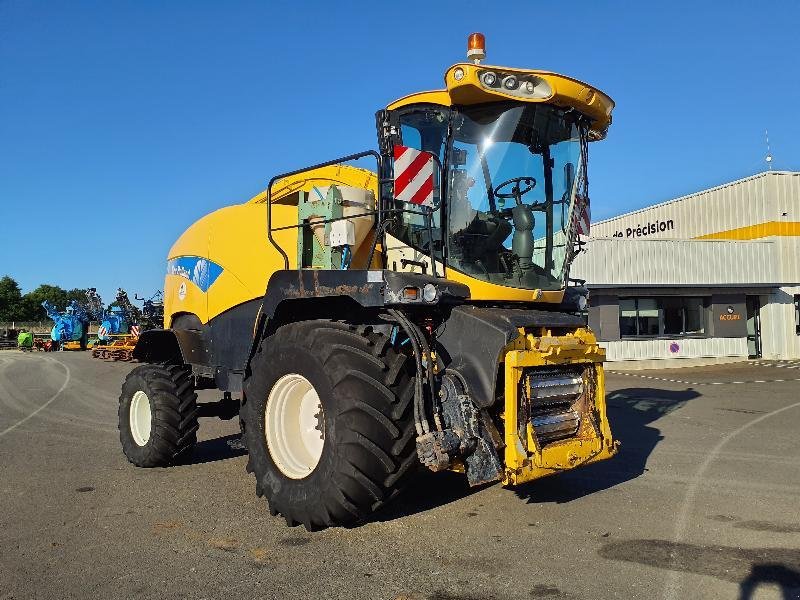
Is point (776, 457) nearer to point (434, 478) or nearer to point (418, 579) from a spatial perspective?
point (434, 478)

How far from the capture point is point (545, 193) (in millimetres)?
5660

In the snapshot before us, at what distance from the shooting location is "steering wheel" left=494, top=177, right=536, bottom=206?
542 centimetres

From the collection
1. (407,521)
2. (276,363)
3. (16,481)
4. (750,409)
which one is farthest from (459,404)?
(750,409)

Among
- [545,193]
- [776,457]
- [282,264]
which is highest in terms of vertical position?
[545,193]

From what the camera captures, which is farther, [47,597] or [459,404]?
[459,404]

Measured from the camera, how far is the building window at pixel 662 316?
22828mm

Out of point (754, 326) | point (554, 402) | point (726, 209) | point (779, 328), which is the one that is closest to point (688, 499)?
point (554, 402)

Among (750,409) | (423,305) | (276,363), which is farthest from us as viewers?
(750,409)

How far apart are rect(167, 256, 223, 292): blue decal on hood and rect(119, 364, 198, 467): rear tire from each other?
1.00m

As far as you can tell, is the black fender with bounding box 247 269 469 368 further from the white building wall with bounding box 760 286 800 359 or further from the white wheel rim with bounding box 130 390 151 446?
the white building wall with bounding box 760 286 800 359

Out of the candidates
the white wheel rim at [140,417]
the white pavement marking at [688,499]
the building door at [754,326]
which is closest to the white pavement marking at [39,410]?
the white wheel rim at [140,417]

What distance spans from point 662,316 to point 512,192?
19833mm

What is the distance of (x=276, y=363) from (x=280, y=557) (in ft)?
4.59

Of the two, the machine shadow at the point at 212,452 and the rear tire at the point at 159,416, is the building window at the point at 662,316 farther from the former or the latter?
the rear tire at the point at 159,416
